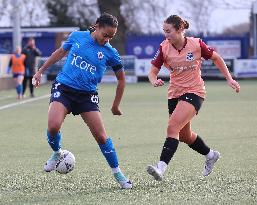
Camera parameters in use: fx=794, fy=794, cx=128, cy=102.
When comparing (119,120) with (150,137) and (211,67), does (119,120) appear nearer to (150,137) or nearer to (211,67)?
(150,137)

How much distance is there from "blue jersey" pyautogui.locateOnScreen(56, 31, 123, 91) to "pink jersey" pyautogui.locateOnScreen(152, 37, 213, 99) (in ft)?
2.18

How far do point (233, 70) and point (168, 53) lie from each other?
3014 cm

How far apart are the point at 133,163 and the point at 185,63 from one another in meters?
2.10

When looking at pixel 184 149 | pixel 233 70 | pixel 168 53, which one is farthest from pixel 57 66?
pixel 168 53

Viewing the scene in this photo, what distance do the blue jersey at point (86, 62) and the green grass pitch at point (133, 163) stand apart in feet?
3.57

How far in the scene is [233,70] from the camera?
3847 cm

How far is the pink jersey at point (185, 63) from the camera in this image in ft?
28.3

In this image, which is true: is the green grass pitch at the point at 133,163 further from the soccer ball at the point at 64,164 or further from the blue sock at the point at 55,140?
the blue sock at the point at 55,140

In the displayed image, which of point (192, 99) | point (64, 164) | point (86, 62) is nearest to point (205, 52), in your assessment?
point (192, 99)

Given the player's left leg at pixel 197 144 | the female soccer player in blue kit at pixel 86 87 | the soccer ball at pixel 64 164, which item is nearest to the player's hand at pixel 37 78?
the female soccer player in blue kit at pixel 86 87

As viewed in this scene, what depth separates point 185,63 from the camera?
28.3 ft

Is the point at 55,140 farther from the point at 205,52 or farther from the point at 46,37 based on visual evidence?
the point at 46,37

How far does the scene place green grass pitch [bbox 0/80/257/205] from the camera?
25.0 feet

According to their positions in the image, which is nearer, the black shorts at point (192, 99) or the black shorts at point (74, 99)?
the black shorts at point (74, 99)
